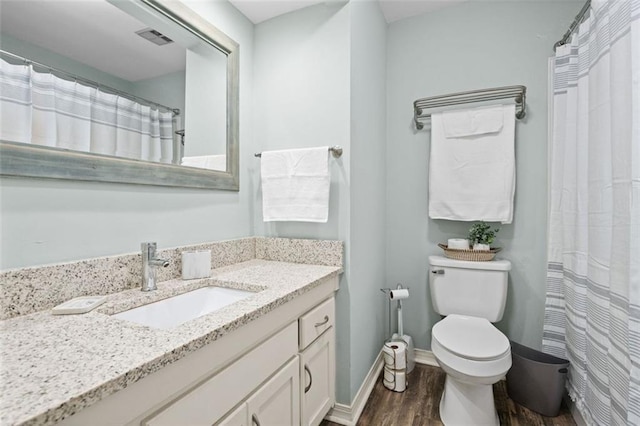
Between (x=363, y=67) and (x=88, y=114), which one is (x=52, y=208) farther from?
(x=363, y=67)

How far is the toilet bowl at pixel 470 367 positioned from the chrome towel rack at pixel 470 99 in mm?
1350

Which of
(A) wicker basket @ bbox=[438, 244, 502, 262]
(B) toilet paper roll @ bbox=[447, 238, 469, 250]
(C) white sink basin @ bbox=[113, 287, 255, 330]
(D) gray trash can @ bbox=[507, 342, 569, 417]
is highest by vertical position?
(B) toilet paper roll @ bbox=[447, 238, 469, 250]

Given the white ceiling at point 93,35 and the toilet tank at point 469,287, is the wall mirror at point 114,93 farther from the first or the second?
the toilet tank at point 469,287

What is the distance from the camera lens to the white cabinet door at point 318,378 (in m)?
1.21

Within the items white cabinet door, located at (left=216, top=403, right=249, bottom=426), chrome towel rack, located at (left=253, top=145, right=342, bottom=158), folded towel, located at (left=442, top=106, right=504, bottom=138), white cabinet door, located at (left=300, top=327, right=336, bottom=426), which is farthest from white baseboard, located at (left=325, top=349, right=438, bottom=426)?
folded towel, located at (left=442, top=106, right=504, bottom=138)

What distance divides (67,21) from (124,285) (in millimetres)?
886

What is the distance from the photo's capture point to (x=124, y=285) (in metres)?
1.08

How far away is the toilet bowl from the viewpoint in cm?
136

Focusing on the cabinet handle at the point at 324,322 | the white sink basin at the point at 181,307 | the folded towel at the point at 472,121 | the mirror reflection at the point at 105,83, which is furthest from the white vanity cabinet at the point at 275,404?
the folded towel at the point at 472,121

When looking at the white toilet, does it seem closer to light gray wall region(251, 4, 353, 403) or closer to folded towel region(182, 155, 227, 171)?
light gray wall region(251, 4, 353, 403)

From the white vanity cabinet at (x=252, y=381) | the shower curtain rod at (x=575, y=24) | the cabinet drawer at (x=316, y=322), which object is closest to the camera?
the white vanity cabinet at (x=252, y=381)

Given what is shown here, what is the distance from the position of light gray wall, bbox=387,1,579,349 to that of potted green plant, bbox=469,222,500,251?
138mm

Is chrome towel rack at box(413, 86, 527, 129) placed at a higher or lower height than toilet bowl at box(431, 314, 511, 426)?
higher

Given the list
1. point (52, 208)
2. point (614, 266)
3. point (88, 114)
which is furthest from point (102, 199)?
point (614, 266)
